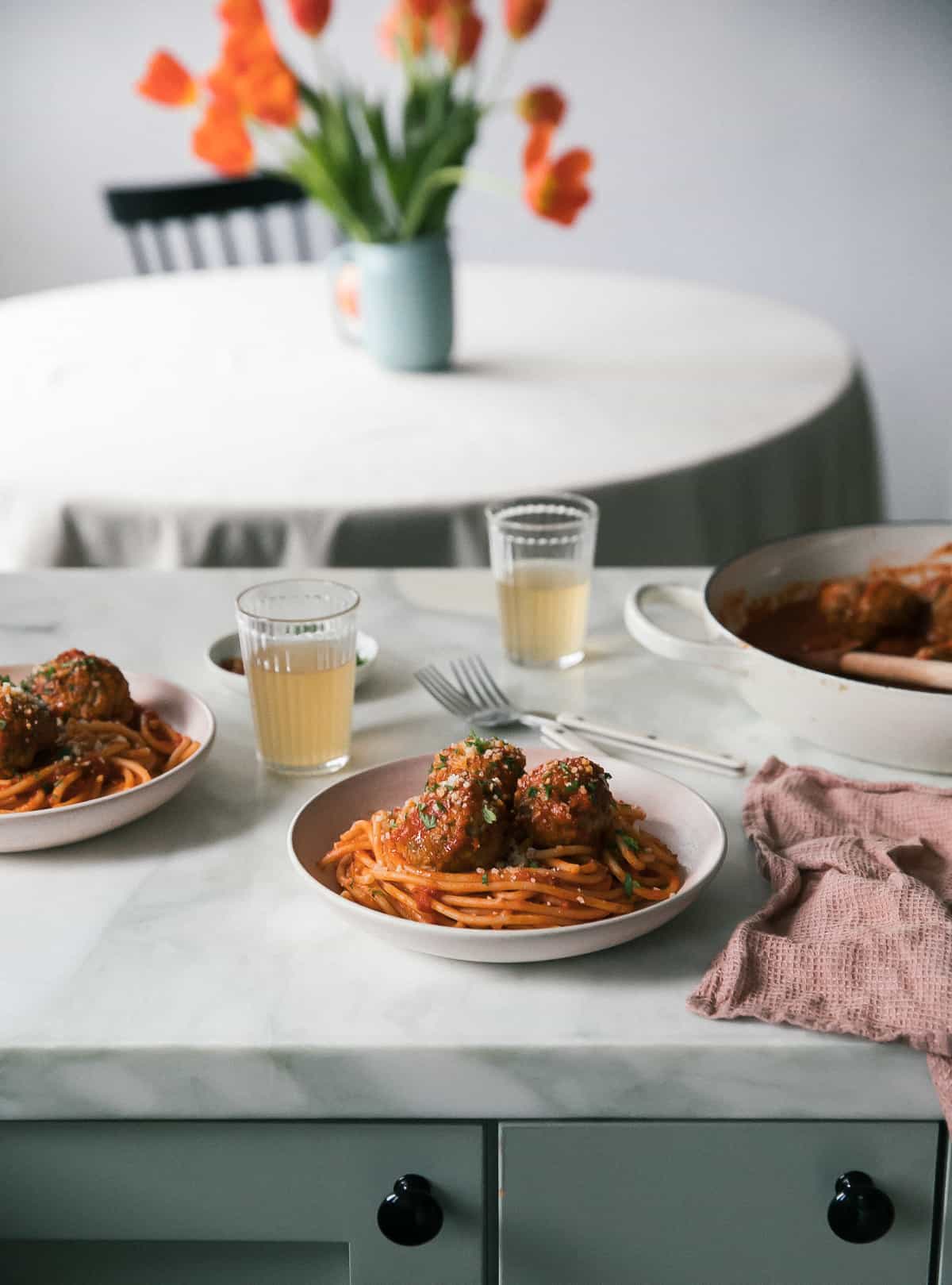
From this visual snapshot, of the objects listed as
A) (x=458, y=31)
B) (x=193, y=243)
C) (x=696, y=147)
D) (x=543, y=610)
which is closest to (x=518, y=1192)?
(x=543, y=610)

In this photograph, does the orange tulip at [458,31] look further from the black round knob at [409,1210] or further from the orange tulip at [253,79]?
the black round knob at [409,1210]

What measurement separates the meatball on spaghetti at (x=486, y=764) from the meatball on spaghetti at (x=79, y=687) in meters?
0.28

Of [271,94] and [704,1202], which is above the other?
[271,94]

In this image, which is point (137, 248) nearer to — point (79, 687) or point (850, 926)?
point (79, 687)

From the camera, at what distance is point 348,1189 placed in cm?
82

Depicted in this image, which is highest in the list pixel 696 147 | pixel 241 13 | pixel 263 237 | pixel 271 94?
pixel 241 13

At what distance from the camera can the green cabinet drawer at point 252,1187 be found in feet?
2.66

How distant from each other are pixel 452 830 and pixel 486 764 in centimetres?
5

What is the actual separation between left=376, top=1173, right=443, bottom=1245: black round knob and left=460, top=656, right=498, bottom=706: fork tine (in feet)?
1.47

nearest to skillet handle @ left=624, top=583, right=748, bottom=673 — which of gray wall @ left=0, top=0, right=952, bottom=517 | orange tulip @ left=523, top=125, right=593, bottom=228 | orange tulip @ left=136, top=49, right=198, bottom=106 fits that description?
orange tulip @ left=523, top=125, right=593, bottom=228

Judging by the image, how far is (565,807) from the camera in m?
0.84

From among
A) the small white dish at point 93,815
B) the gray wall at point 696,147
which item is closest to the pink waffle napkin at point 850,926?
the small white dish at point 93,815

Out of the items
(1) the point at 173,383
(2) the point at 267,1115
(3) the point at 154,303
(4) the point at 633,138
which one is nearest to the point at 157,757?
(2) the point at 267,1115

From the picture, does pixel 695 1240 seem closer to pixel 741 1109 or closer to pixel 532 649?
pixel 741 1109
